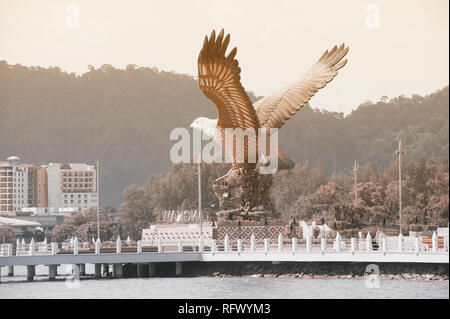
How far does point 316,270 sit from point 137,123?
3716 inches

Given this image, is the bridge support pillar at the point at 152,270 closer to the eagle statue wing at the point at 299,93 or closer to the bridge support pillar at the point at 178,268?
the bridge support pillar at the point at 178,268

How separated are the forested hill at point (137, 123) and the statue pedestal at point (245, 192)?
63648 millimetres

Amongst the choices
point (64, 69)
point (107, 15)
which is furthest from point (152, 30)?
point (64, 69)

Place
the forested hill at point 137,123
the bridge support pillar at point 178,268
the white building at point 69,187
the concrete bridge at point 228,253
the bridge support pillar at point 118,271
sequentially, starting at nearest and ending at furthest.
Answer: the concrete bridge at point 228,253 < the bridge support pillar at point 178,268 < the bridge support pillar at point 118,271 < the forested hill at point 137,123 < the white building at point 69,187

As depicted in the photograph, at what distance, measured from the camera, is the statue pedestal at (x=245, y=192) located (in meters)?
41.4

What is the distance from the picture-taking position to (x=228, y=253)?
40.2m

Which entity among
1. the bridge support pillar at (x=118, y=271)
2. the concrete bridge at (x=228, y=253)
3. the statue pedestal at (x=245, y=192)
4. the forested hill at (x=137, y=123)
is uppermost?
the forested hill at (x=137, y=123)

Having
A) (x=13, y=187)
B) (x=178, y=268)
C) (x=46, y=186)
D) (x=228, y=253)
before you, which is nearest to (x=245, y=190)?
(x=228, y=253)

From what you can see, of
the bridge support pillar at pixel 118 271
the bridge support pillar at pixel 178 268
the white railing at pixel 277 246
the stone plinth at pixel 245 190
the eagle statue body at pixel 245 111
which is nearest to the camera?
the white railing at pixel 277 246

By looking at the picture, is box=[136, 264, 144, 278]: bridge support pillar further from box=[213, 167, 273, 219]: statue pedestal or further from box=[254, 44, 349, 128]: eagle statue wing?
box=[254, 44, 349, 128]: eagle statue wing

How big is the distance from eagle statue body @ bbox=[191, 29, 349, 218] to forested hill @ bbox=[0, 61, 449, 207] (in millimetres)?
63525

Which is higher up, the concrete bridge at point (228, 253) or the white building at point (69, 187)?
the white building at point (69, 187)

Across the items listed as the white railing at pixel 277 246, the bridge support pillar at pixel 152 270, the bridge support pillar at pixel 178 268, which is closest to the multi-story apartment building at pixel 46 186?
the white railing at pixel 277 246

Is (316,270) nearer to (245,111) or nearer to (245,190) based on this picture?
(245,190)
